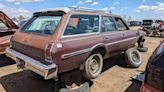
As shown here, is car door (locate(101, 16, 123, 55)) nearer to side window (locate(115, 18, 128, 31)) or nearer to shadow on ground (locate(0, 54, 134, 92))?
side window (locate(115, 18, 128, 31))

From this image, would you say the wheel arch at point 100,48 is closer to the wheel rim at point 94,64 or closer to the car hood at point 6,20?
the wheel rim at point 94,64

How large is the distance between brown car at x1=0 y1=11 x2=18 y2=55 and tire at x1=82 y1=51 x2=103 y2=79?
9.98 ft

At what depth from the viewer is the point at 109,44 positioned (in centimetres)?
508

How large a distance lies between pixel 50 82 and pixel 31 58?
3.75 feet

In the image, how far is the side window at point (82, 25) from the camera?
404 cm

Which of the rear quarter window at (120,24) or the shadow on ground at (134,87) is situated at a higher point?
the rear quarter window at (120,24)

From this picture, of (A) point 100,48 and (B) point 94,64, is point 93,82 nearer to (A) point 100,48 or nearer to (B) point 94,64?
(B) point 94,64

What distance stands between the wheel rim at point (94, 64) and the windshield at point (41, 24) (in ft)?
4.13

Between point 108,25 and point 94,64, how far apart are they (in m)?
1.34

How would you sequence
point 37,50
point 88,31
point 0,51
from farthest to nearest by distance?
point 0,51
point 88,31
point 37,50

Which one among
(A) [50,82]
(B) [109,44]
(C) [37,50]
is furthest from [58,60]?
(B) [109,44]

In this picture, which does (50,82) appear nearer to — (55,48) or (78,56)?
(78,56)

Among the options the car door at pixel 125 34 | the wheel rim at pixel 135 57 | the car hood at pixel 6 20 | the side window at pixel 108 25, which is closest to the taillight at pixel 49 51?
the side window at pixel 108 25

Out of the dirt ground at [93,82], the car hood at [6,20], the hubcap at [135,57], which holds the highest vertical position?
the car hood at [6,20]
